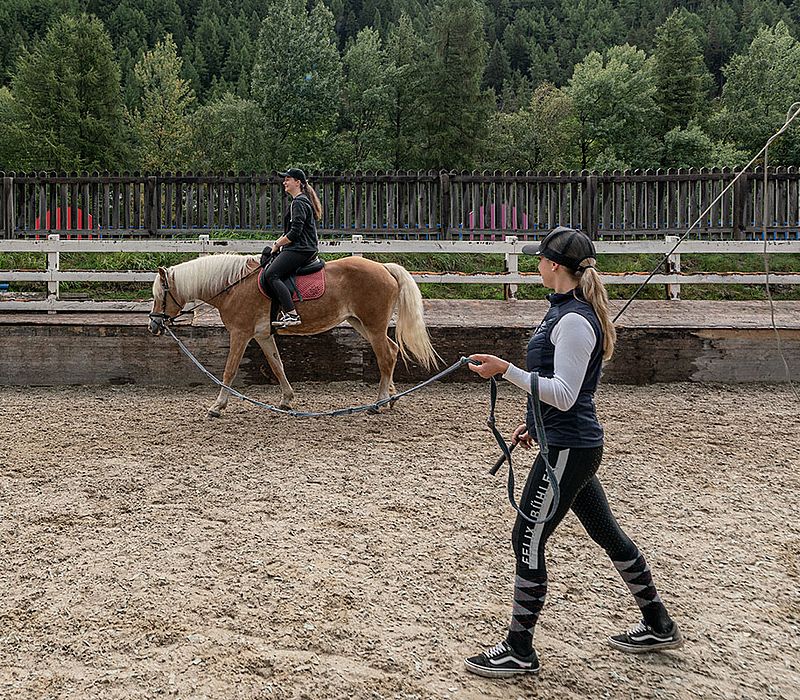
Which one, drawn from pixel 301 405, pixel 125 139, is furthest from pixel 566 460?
pixel 125 139

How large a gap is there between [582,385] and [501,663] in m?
1.20

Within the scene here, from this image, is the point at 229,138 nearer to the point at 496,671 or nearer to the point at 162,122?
the point at 162,122

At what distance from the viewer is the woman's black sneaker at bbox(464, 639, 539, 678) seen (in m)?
3.13

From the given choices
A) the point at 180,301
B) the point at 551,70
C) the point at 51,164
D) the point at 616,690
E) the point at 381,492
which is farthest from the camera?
the point at 551,70

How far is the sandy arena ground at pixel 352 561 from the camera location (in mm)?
3166

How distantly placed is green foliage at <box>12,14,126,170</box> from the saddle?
3197 centimetres

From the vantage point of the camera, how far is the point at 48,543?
4.60 m

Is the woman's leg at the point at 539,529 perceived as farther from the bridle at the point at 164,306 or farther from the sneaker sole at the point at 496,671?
the bridle at the point at 164,306

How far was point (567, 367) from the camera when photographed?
304 centimetres

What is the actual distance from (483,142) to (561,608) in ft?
150

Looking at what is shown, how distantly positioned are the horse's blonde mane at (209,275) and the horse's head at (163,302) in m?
0.09

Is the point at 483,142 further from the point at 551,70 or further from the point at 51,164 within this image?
the point at 551,70

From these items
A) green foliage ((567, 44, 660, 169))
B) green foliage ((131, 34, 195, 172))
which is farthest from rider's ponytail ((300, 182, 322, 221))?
green foliage ((567, 44, 660, 169))

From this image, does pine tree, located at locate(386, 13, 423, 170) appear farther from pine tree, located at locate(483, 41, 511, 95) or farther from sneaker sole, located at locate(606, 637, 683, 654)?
pine tree, located at locate(483, 41, 511, 95)
